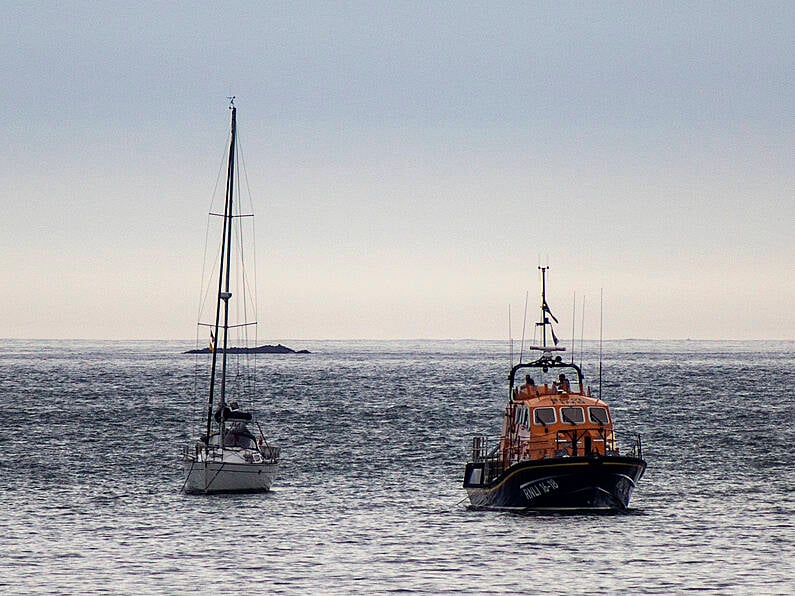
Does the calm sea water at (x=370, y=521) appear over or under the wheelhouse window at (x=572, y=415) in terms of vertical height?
under

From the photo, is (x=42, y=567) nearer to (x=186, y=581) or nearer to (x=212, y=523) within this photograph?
(x=186, y=581)

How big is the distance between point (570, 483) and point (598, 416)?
3.45 metres

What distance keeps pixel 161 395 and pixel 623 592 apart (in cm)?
9267

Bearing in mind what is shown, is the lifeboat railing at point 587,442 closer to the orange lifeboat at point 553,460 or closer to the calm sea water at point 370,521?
the orange lifeboat at point 553,460

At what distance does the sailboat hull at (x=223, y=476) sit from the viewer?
157 feet

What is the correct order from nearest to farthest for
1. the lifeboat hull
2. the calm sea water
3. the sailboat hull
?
the calm sea water → the lifeboat hull → the sailboat hull

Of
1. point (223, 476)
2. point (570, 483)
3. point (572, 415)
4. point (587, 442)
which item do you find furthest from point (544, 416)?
point (223, 476)

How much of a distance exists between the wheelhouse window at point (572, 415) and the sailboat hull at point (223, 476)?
11628mm

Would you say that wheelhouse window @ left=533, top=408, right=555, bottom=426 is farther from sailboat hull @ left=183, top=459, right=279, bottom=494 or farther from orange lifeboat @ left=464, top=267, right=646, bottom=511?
sailboat hull @ left=183, top=459, right=279, bottom=494

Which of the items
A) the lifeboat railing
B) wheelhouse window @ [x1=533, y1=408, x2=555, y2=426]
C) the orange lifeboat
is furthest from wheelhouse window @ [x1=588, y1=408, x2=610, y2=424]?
wheelhouse window @ [x1=533, y1=408, x2=555, y2=426]

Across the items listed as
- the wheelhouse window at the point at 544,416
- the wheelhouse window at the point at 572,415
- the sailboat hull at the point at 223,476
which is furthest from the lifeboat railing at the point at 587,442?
the sailboat hull at the point at 223,476

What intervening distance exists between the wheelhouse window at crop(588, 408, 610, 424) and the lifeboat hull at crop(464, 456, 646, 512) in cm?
238

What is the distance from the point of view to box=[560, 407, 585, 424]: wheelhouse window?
142 feet

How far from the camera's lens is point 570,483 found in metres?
40.9
